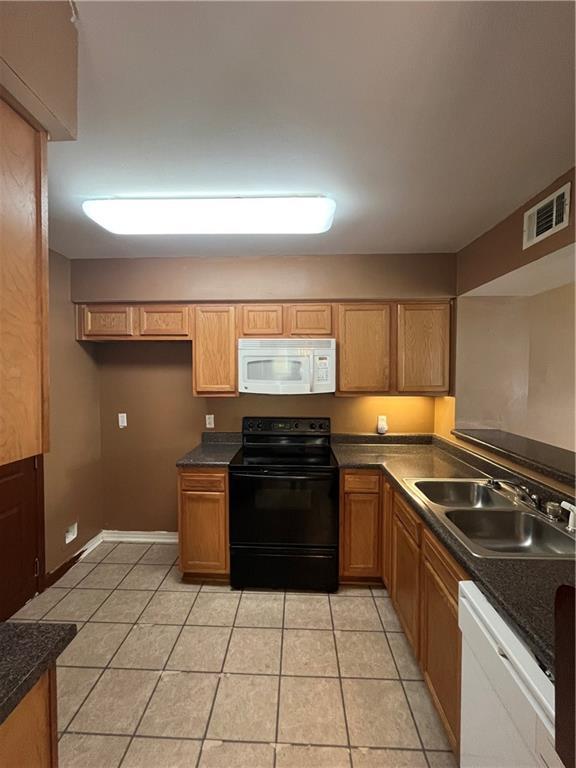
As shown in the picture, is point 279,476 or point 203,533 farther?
point 203,533

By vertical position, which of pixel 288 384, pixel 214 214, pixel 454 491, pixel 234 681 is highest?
pixel 214 214

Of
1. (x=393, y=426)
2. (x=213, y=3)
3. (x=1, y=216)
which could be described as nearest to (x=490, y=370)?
(x=393, y=426)

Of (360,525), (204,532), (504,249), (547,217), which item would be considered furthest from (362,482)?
(547,217)

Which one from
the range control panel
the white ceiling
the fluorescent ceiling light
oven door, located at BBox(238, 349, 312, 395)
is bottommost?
the range control panel

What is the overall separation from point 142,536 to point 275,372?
2084 mm

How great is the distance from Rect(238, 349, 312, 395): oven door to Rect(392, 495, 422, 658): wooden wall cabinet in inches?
42.8

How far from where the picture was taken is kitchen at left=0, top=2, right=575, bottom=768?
934mm

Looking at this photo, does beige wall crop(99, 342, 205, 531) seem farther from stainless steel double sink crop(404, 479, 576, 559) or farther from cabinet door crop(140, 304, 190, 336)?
stainless steel double sink crop(404, 479, 576, 559)

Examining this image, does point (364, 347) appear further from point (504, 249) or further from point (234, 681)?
point (234, 681)

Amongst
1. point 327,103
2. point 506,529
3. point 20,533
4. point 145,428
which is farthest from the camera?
point 145,428

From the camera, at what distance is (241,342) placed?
9.45ft

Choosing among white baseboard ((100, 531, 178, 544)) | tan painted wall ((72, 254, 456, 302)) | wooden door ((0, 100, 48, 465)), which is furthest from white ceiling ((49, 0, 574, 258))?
white baseboard ((100, 531, 178, 544))

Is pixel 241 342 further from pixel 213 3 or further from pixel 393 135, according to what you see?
pixel 213 3

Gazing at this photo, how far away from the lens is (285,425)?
3.25 m
